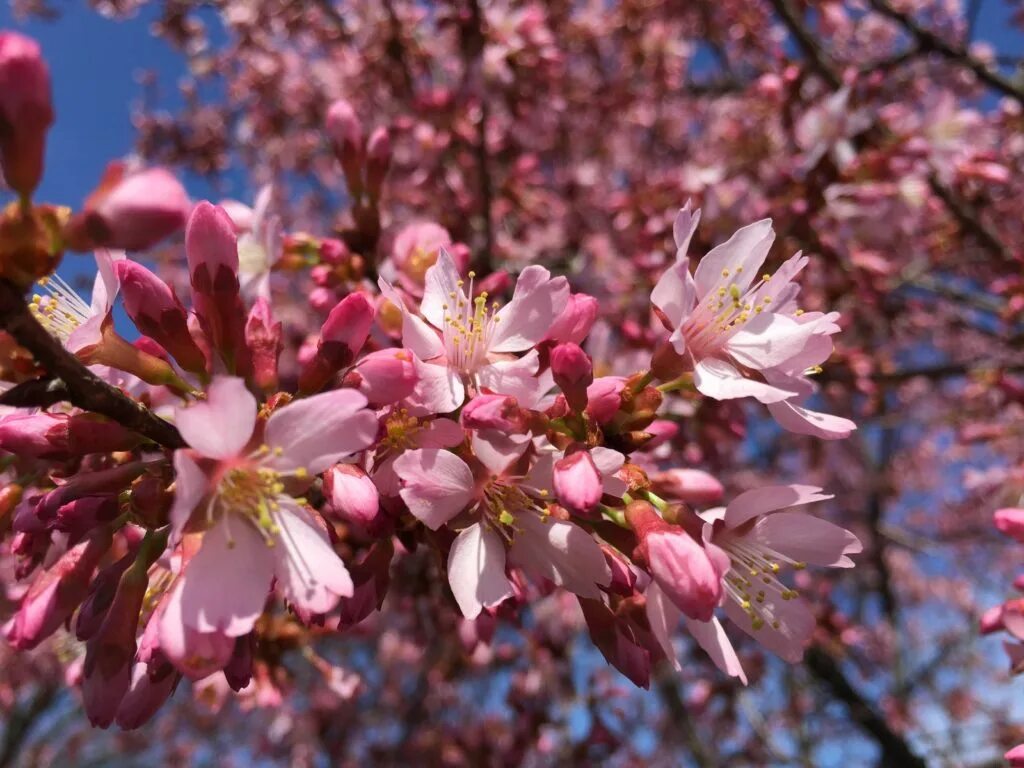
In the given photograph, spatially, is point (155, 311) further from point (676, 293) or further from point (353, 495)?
point (676, 293)

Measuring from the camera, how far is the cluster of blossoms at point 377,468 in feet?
3.54

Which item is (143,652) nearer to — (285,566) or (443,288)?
(285,566)

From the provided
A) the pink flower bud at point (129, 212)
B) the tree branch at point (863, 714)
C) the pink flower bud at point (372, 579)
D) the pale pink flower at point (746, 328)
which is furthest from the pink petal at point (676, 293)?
the tree branch at point (863, 714)

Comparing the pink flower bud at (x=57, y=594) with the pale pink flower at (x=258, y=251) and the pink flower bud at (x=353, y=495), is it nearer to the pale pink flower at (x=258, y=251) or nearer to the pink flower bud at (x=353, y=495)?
the pink flower bud at (x=353, y=495)

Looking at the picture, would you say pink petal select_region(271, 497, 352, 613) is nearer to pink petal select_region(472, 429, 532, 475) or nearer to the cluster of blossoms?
the cluster of blossoms

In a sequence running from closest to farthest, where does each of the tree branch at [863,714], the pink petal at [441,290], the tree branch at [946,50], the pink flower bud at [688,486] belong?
the pink petal at [441,290] → the pink flower bud at [688,486] → the tree branch at [863,714] → the tree branch at [946,50]

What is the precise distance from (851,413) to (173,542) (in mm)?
6259

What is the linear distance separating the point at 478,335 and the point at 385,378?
0.29 metres

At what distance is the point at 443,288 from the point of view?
144 centimetres

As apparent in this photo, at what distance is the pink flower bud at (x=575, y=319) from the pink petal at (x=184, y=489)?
664 millimetres

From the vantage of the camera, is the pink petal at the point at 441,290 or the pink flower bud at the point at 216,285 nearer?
the pink flower bud at the point at 216,285

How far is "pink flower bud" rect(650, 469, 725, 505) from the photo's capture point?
5.08ft

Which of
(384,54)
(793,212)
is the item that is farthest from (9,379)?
(384,54)

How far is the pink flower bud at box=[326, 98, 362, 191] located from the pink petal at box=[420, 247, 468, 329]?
84 cm
